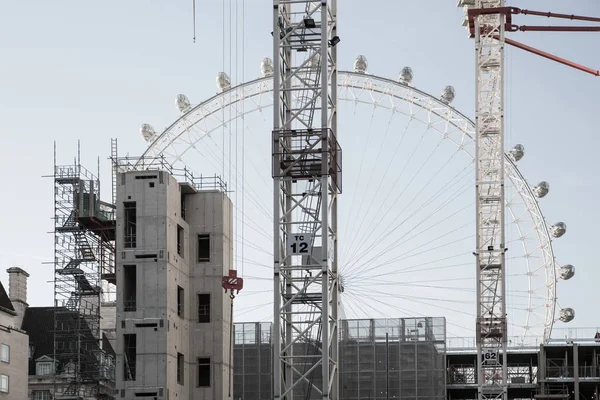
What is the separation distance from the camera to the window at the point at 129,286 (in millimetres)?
99812

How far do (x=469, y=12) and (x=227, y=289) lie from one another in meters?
40.6

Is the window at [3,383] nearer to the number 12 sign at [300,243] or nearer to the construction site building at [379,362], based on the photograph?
the construction site building at [379,362]

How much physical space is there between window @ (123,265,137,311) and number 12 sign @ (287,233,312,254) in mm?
35045

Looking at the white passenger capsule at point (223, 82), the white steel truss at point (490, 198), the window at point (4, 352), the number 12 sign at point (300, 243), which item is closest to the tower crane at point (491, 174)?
the white steel truss at point (490, 198)

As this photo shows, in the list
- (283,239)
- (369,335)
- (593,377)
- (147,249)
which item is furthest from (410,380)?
(283,239)

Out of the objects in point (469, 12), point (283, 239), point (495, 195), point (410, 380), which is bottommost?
point (410, 380)

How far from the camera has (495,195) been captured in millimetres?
129125

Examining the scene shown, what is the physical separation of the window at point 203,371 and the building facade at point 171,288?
0.02 meters

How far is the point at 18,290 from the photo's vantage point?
440 feet

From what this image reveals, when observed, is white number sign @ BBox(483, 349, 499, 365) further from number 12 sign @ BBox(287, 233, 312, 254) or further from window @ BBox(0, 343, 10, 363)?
number 12 sign @ BBox(287, 233, 312, 254)

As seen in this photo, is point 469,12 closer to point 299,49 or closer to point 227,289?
point 227,289

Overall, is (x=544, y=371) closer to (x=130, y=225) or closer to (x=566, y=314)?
(x=566, y=314)

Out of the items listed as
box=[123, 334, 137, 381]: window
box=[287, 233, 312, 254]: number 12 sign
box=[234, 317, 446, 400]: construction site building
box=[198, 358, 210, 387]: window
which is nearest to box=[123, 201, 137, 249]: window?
box=[123, 334, 137, 381]: window

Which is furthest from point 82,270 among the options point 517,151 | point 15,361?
point 517,151
